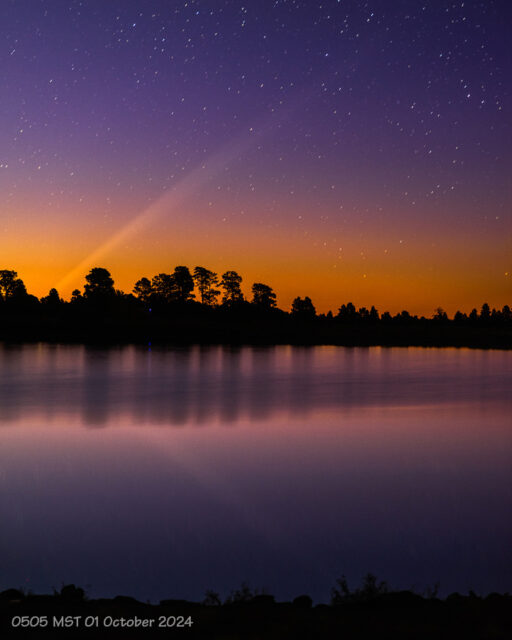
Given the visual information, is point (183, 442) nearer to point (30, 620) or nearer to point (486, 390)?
point (30, 620)

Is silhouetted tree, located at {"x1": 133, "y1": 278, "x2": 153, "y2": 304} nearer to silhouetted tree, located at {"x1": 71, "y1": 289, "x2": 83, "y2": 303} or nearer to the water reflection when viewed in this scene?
silhouetted tree, located at {"x1": 71, "y1": 289, "x2": 83, "y2": 303}

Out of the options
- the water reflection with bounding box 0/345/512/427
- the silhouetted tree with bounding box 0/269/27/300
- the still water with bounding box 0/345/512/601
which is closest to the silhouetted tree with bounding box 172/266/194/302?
the silhouetted tree with bounding box 0/269/27/300

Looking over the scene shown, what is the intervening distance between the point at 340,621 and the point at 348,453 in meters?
9.64

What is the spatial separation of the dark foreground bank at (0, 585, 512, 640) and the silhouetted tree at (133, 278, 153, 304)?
131727 millimetres

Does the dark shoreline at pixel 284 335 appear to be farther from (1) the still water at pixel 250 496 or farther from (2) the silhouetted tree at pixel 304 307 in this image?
(1) the still water at pixel 250 496

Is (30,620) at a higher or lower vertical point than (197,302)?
lower

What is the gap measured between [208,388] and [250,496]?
20.0 m

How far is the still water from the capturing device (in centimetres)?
720

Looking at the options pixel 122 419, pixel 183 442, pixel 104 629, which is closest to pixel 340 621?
pixel 104 629

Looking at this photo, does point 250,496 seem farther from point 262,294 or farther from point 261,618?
point 262,294

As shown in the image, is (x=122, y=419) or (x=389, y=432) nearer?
(x=389, y=432)

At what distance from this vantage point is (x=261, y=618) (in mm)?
5102

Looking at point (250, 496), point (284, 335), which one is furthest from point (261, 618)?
point (284, 335)

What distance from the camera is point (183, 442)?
1564 centimetres
